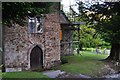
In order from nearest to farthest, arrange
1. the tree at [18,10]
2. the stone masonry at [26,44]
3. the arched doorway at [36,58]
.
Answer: the tree at [18,10] < the stone masonry at [26,44] < the arched doorway at [36,58]

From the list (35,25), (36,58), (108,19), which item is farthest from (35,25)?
(108,19)

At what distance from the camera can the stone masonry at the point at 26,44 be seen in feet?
68.4

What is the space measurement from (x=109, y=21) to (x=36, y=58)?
6445 millimetres

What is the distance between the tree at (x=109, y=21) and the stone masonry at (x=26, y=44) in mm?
3365

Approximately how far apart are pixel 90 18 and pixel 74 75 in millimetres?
7589

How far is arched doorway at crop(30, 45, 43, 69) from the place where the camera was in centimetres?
2208

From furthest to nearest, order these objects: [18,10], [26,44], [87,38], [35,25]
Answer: [87,38] < [35,25] < [26,44] < [18,10]

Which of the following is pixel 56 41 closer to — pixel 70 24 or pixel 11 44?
pixel 11 44

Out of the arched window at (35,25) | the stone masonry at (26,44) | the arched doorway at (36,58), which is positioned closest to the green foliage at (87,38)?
the stone masonry at (26,44)

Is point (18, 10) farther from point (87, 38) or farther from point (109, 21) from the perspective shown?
point (87, 38)

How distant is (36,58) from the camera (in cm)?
2241

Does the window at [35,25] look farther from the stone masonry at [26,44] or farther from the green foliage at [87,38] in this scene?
the green foliage at [87,38]

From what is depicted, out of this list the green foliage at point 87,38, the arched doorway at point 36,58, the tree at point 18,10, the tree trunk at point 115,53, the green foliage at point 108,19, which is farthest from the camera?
the green foliage at point 87,38

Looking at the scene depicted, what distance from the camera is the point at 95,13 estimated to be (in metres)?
23.6
